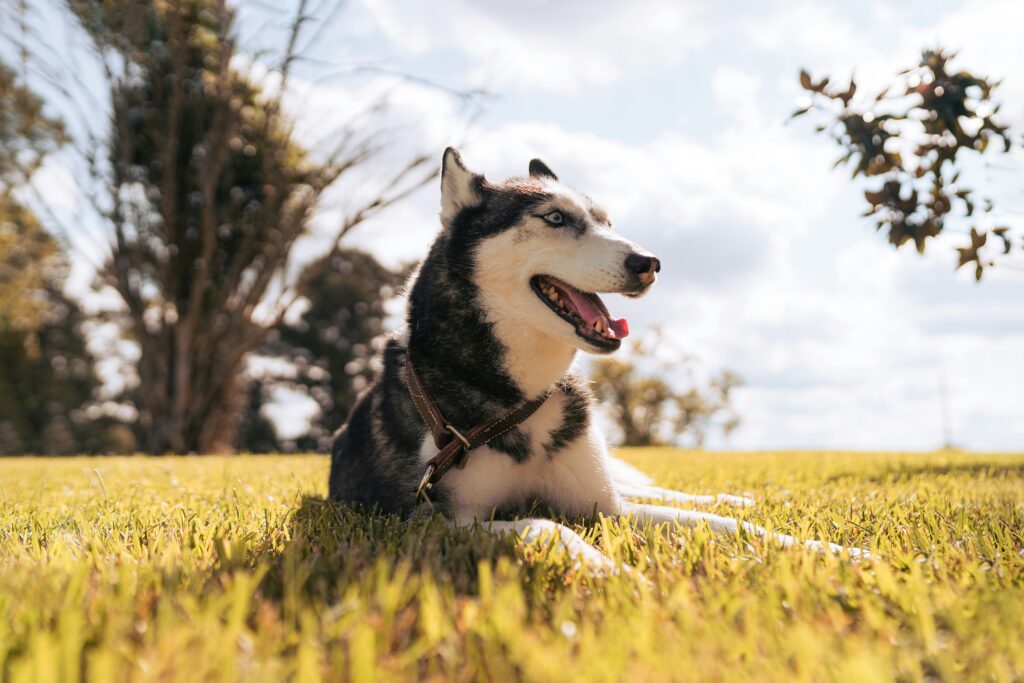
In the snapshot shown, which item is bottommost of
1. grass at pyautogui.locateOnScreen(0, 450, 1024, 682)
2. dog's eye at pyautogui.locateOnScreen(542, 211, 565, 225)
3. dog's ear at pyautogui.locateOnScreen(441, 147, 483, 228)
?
grass at pyautogui.locateOnScreen(0, 450, 1024, 682)

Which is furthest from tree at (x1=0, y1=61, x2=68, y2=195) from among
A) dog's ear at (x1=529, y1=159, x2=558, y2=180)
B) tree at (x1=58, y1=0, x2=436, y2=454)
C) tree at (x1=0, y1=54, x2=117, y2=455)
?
dog's ear at (x1=529, y1=159, x2=558, y2=180)

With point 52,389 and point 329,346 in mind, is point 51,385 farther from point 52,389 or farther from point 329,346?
point 329,346

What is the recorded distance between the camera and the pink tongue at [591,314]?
11.5 feet

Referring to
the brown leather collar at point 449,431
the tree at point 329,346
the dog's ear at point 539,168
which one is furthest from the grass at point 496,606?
the tree at point 329,346

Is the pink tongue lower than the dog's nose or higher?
lower

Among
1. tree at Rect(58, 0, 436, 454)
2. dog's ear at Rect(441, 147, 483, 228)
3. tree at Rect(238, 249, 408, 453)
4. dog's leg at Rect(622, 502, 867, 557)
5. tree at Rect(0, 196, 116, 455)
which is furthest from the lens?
tree at Rect(0, 196, 116, 455)

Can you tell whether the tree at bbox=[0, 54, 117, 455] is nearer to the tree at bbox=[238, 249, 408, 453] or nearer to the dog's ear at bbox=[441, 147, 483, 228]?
the tree at bbox=[238, 249, 408, 453]

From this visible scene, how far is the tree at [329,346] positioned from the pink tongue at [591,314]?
91.5 feet

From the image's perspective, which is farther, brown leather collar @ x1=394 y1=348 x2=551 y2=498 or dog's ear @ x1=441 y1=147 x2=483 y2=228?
dog's ear @ x1=441 y1=147 x2=483 y2=228

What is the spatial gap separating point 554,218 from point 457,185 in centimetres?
66

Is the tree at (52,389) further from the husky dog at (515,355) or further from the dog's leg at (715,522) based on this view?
the dog's leg at (715,522)

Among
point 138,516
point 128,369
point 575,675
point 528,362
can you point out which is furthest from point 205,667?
point 128,369

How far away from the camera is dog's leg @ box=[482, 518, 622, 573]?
230 cm

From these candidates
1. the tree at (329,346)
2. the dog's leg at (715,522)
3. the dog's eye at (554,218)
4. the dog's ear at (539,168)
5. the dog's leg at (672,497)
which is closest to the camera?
the dog's leg at (715,522)
